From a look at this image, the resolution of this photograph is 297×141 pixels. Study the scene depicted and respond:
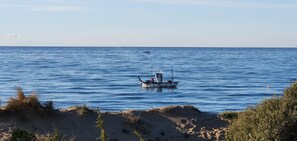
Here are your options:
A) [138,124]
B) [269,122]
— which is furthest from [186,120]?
[269,122]

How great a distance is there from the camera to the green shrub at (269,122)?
12.2 meters

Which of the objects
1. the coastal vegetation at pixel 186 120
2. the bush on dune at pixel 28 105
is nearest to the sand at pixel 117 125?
the coastal vegetation at pixel 186 120

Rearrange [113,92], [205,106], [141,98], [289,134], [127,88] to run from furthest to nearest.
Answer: [127,88] < [113,92] < [141,98] < [205,106] < [289,134]

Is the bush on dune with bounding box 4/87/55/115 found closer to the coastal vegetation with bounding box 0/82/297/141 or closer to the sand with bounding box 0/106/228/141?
the coastal vegetation with bounding box 0/82/297/141

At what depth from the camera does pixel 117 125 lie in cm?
2273

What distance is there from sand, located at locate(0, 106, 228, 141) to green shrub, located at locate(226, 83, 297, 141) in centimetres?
871

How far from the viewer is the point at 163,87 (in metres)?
58.0

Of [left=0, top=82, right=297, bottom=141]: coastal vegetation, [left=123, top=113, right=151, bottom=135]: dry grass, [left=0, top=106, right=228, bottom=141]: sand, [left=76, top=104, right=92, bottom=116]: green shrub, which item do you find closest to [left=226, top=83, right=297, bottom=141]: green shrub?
[left=0, top=82, right=297, bottom=141]: coastal vegetation

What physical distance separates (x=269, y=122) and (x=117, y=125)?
1103 centimetres

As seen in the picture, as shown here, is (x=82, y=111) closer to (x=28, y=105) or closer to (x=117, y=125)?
(x=117, y=125)

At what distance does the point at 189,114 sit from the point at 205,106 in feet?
53.1

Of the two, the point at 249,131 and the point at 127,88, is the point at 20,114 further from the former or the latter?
the point at 127,88

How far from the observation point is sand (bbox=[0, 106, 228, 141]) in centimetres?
2133

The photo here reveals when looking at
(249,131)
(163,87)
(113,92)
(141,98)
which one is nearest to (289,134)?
(249,131)
